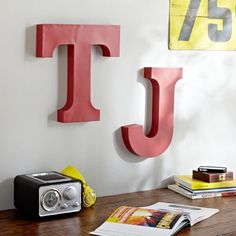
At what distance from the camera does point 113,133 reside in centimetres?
248

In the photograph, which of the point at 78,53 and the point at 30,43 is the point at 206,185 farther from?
the point at 30,43

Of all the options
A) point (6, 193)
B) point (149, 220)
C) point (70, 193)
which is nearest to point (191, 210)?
point (149, 220)

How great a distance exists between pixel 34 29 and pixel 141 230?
2.85 ft

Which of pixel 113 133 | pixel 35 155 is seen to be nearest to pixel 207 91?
pixel 113 133

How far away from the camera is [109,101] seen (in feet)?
8.07

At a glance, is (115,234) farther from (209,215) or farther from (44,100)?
(44,100)

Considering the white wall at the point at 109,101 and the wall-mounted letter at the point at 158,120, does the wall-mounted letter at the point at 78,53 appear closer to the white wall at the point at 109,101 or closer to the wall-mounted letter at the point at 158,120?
the white wall at the point at 109,101

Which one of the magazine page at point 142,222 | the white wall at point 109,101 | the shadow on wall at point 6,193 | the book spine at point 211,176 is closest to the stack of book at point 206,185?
the book spine at point 211,176

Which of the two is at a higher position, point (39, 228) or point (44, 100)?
point (44, 100)

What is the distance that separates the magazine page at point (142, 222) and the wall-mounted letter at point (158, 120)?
1.33 feet

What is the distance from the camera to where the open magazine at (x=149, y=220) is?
6.42 ft

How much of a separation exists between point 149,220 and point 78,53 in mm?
720

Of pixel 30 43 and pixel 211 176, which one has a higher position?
pixel 30 43

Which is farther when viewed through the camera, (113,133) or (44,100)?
(113,133)
